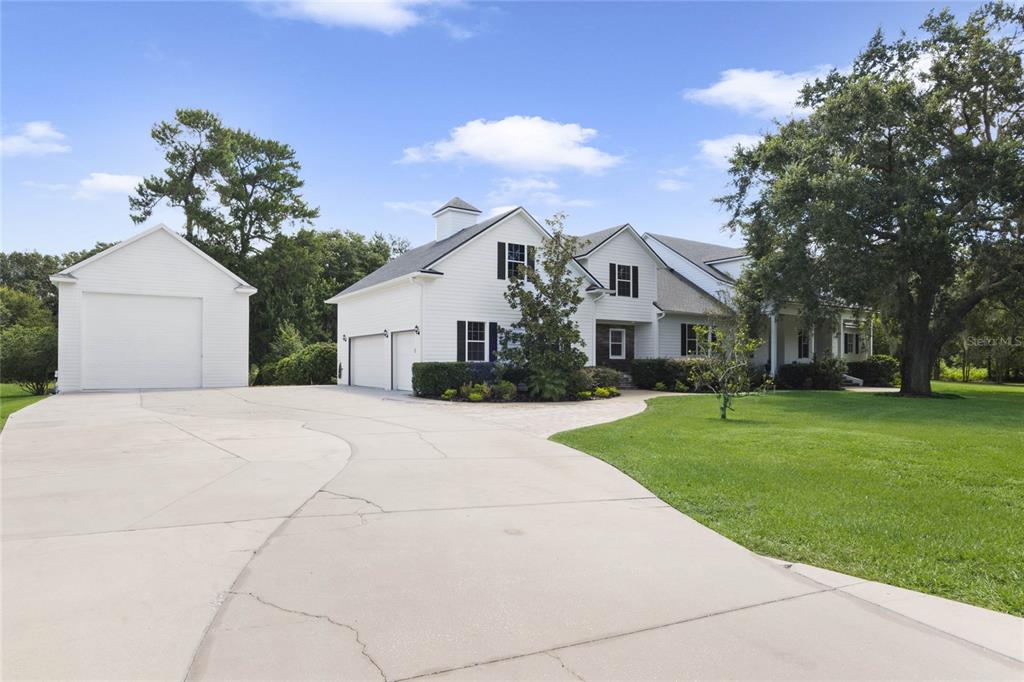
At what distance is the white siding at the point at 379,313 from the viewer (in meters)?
20.0

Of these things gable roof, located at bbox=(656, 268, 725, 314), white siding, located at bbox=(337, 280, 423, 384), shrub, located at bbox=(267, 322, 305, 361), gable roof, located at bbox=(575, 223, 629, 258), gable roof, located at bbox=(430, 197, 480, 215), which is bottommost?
shrub, located at bbox=(267, 322, 305, 361)

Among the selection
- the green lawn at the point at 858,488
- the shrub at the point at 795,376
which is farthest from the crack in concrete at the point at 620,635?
the shrub at the point at 795,376

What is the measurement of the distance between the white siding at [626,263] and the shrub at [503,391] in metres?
7.09

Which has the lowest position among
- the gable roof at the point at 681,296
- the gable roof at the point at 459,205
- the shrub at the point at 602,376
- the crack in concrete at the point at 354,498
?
the crack in concrete at the point at 354,498

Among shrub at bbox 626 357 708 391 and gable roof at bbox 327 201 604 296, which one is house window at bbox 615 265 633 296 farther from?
shrub at bbox 626 357 708 391

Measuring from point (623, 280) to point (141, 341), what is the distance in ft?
61.0

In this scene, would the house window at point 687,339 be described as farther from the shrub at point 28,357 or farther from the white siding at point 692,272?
the shrub at point 28,357

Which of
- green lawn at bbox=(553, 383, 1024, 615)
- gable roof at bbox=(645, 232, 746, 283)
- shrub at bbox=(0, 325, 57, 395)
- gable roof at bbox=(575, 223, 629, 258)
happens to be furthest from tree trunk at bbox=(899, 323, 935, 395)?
shrub at bbox=(0, 325, 57, 395)

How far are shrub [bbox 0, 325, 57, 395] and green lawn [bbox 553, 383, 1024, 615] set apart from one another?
20.8 m

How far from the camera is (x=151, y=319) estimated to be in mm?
21406

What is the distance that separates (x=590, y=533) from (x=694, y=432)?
6.21 m

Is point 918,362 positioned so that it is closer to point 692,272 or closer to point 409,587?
point 692,272

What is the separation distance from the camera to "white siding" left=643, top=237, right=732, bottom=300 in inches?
1081

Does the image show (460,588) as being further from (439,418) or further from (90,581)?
(439,418)
